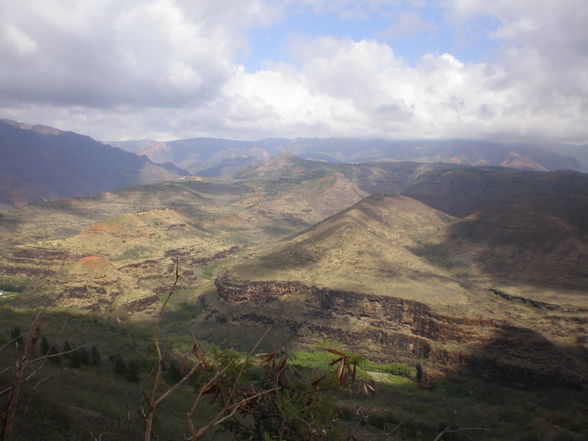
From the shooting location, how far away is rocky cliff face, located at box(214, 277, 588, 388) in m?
43.0

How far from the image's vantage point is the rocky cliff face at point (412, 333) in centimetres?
4303

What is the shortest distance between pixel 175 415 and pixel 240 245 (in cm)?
9841

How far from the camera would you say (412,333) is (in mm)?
52344

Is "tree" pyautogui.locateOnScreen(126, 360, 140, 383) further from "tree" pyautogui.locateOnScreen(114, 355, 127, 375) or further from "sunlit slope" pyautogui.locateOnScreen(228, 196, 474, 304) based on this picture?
"sunlit slope" pyautogui.locateOnScreen(228, 196, 474, 304)

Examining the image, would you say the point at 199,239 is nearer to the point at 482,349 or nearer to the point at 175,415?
the point at 482,349

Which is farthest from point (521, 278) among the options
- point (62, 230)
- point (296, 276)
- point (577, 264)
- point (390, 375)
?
point (62, 230)

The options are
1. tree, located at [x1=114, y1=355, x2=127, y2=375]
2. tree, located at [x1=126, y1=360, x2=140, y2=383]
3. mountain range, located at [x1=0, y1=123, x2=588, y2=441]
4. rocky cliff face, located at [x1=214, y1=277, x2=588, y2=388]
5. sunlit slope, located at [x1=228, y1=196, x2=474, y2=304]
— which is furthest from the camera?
sunlit slope, located at [x1=228, y1=196, x2=474, y2=304]

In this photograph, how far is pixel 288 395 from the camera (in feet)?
22.5

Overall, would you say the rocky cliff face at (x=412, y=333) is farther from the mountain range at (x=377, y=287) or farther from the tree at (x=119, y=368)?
the tree at (x=119, y=368)

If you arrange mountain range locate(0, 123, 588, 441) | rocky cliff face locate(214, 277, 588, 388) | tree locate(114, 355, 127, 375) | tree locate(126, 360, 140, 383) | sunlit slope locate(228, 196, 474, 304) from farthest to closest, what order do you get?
sunlit slope locate(228, 196, 474, 304) < mountain range locate(0, 123, 588, 441) < rocky cliff face locate(214, 277, 588, 388) < tree locate(114, 355, 127, 375) < tree locate(126, 360, 140, 383)

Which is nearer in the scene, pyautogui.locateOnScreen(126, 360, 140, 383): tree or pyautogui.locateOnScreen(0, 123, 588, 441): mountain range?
pyautogui.locateOnScreen(126, 360, 140, 383): tree

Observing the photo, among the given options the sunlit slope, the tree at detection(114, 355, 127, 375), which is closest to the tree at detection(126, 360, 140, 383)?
the tree at detection(114, 355, 127, 375)

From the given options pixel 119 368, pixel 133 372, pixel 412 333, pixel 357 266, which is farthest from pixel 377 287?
pixel 119 368

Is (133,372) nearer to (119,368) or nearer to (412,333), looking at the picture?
(119,368)
